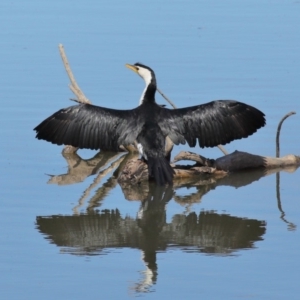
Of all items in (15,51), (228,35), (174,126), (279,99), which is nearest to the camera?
(174,126)

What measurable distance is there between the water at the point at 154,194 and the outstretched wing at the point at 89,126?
0.38m

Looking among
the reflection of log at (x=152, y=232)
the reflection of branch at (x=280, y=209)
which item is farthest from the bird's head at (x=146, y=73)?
the reflection of log at (x=152, y=232)

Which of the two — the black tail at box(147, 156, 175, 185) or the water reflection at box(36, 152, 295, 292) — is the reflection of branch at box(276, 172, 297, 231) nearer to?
the water reflection at box(36, 152, 295, 292)

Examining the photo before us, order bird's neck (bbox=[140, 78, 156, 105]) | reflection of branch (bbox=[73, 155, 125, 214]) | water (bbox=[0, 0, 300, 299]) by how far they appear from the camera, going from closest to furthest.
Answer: water (bbox=[0, 0, 300, 299])
reflection of branch (bbox=[73, 155, 125, 214])
bird's neck (bbox=[140, 78, 156, 105])

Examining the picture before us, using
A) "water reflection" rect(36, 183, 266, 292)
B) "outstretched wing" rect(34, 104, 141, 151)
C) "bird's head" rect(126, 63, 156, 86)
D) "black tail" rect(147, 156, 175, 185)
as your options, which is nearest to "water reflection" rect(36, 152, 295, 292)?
"water reflection" rect(36, 183, 266, 292)

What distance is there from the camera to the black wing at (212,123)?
1187 cm

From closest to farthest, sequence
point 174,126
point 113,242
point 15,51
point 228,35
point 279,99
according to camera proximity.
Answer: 1. point 113,242
2. point 174,126
3. point 279,99
4. point 15,51
5. point 228,35

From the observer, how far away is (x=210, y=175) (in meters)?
11.9

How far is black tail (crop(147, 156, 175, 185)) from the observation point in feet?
37.2

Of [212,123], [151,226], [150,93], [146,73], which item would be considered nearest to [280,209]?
[151,226]

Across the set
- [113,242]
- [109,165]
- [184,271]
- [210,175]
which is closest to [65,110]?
[109,165]

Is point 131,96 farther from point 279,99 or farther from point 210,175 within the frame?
point 210,175

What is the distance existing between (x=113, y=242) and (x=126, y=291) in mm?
1364

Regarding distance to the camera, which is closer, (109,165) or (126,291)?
(126,291)
